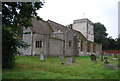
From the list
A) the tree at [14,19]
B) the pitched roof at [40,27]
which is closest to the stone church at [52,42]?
the pitched roof at [40,27]

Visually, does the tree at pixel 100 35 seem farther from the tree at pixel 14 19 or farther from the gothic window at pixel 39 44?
the tree at pixel 14 19

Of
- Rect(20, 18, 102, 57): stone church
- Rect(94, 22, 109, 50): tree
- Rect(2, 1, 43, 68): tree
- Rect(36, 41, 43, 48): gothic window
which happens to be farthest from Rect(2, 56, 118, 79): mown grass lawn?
Rect(94, 22, 109, 50): tree

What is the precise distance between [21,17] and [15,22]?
1.84 ft

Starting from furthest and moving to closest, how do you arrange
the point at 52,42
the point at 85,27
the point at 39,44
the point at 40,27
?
the point at 85,27
the point at 40,27
the point at 52,42
the point at 39,44

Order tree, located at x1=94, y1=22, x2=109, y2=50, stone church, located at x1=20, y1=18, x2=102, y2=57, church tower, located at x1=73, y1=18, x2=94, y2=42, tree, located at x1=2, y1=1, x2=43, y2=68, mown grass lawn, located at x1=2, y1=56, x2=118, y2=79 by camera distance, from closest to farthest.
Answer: mown grass lawn, located at x1=2, y1=56, x2=118, y2=79, tree, located at x1=2, y1=1, x2=43, y2=68, stone church, located at x1=20, y1=18, x2=102, y2=57, church tower, located at x1=73, y1=18, x2=94, y2=42, tree, located at x1=94, y1=22, x2=109, y2=50

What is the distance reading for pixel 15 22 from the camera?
1018cm

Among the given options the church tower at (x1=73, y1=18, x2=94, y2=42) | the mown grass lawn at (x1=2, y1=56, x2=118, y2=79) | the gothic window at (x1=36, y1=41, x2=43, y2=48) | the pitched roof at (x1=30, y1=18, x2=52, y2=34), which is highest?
the church tower at (x1=73, y1=18, x2=94, y2=42)

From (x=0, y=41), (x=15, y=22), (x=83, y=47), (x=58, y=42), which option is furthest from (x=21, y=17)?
Result: (x=83, y=47)

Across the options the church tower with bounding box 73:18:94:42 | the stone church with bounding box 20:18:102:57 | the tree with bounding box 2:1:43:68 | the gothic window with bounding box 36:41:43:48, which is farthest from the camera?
the church tower with bounding box 73:18:94:42

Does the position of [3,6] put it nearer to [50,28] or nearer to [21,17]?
[21,17]

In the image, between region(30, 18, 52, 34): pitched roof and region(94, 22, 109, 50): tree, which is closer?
region(30, 18, 52, 34): pitched roof

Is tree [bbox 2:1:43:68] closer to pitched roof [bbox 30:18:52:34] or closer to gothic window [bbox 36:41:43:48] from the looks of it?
gothic window [bbox 36:41:43:48]

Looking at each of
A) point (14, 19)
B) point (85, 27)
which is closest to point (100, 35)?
point (85, 27)

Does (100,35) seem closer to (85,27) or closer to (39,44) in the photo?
(85,27)
